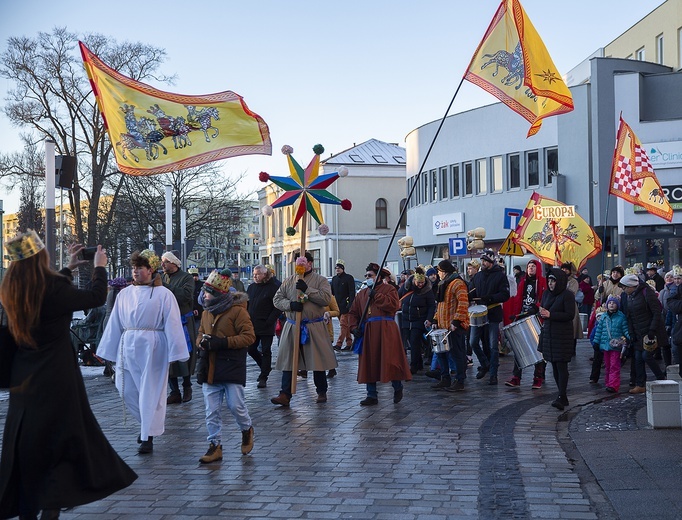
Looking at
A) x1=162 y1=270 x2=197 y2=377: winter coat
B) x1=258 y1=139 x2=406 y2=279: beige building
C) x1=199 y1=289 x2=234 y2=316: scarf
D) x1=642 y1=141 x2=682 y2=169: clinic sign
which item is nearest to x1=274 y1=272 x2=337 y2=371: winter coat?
x1=162 y1=270 x2=197 y2=377: winter coat

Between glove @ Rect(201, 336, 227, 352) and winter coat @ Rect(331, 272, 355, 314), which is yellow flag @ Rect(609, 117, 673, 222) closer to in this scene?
winter coat @ Rect(331, 272, 355, 314)

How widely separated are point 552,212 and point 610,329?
1015 cm

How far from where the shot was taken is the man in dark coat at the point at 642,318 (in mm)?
12547

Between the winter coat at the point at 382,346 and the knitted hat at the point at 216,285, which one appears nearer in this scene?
the knitted hat at the point at 216,285

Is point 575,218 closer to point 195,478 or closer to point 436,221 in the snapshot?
point 195,478

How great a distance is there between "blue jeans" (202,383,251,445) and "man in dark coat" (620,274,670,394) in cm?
650

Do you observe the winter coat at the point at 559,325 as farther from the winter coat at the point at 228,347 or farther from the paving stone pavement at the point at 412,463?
the winter coat at the point at 228,347

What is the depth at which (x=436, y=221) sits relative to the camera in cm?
4616

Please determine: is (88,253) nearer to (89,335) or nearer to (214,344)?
A: (214,344)

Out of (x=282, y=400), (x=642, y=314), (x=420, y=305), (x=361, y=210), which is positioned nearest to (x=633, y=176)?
(x=420, y=305)

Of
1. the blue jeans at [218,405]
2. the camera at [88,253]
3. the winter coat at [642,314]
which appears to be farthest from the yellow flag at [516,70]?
the camera at [88,253]

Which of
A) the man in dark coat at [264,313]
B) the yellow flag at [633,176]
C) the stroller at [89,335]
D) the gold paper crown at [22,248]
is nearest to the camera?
the gold paper crown at [22,248]

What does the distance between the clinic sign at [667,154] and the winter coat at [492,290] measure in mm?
22863

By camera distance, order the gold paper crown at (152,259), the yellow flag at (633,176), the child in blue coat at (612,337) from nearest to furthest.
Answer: the gold paper crown at (152,259) < the child in blue coat at (612,337) < the yellow flag at (633,176)
